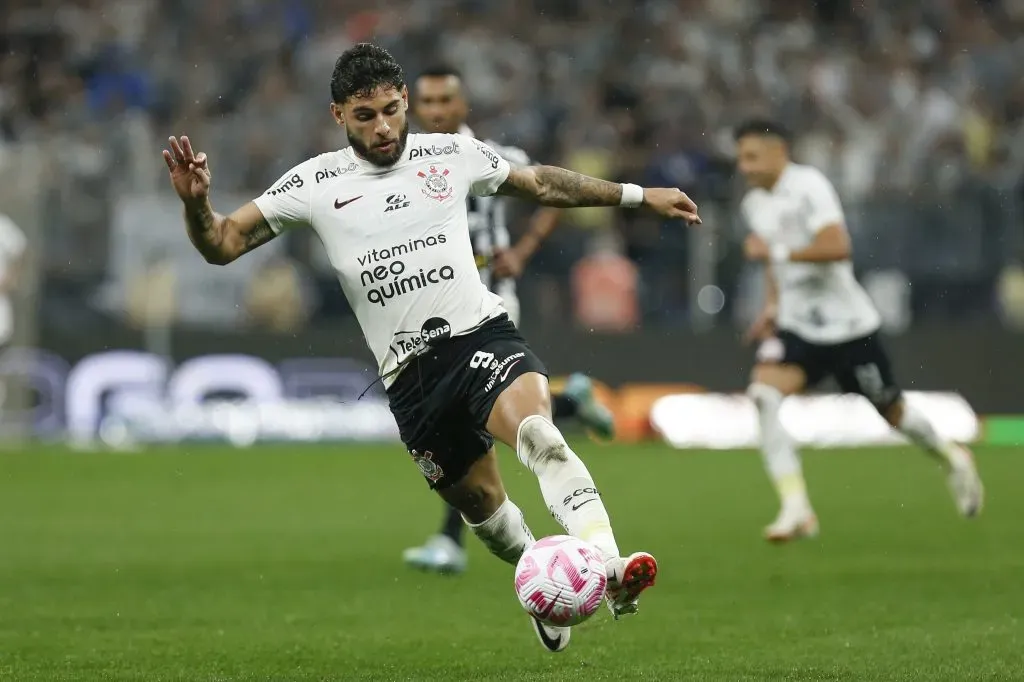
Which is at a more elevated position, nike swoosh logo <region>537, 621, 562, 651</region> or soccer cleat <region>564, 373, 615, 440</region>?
nike swoosh logo <region>537, 621, 562, 651</region>

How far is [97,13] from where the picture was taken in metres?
24.0

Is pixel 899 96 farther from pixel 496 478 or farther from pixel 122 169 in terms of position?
pixel 496 478

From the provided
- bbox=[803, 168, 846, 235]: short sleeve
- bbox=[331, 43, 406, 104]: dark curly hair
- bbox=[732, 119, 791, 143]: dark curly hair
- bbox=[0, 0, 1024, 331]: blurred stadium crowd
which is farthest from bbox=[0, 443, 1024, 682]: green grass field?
bbox=[0, 0, 1024, 331]: blurred stadium crowd

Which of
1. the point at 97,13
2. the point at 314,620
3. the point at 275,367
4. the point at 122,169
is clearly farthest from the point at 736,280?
the point at 314,620

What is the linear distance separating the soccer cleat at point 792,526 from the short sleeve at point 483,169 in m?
4.60

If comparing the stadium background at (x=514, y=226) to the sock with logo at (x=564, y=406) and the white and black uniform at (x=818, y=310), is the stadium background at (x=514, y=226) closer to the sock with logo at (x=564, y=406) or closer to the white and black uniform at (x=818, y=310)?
the white and black uniform at (x=818, y=310)

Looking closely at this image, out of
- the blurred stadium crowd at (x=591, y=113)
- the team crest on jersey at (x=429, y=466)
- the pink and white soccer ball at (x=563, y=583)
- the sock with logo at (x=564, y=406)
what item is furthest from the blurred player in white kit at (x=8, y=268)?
the pink and white soccer ball at (x=563, y=583)

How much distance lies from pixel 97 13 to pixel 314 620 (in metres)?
17.4

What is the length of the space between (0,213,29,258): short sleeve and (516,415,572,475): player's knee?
47.6 ft

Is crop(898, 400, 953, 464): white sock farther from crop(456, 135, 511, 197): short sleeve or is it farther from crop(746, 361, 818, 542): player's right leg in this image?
crop(456, 135, 511, 197): short sleeve

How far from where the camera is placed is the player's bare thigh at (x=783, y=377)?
39.1ft

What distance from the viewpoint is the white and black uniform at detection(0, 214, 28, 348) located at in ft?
65.0

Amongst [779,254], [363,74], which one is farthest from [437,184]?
[779,254]

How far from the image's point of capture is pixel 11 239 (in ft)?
65.4
